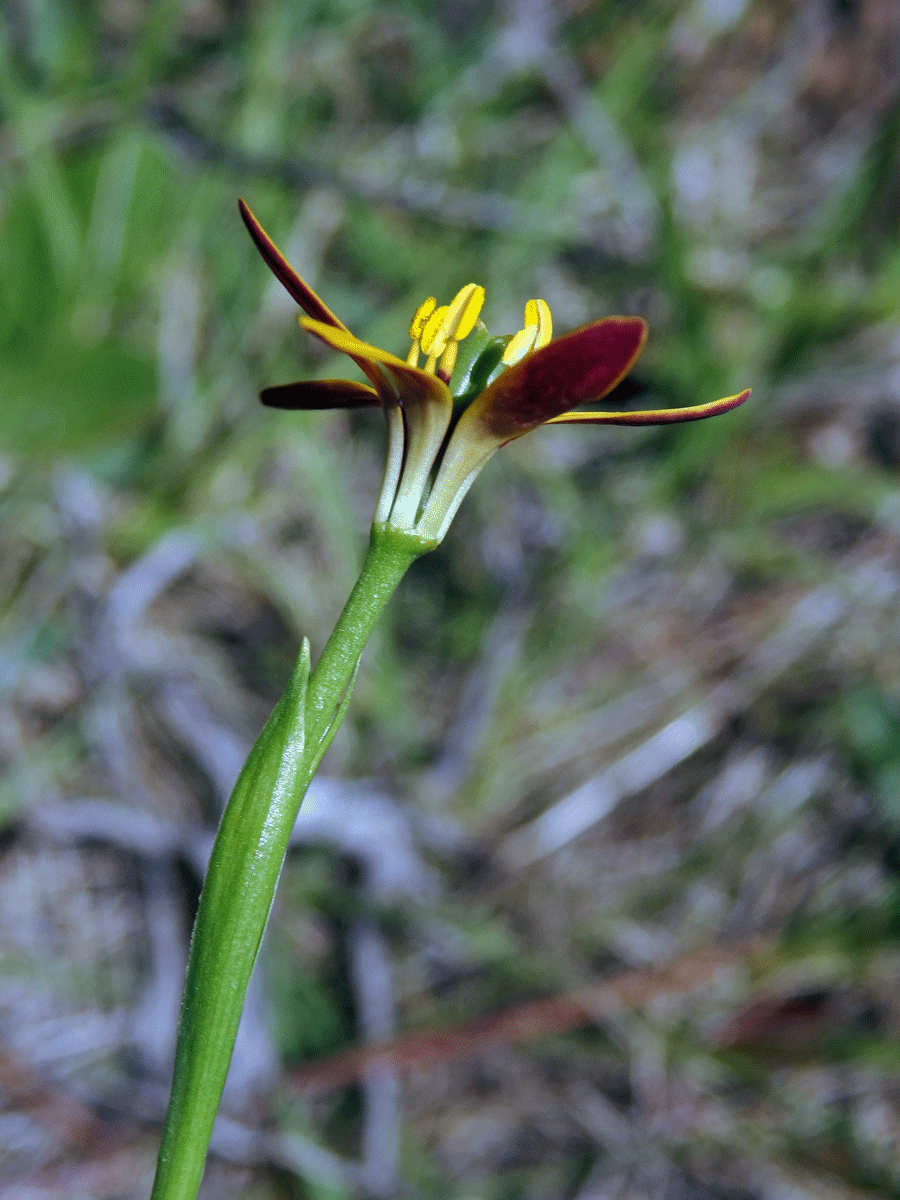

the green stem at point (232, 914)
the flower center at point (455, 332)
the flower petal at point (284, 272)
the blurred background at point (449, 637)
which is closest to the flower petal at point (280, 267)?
the flower petal at point (284, 272)

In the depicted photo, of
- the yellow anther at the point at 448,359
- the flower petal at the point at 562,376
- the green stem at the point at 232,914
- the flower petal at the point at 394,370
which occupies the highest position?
the yellow anther at the point at 448,359

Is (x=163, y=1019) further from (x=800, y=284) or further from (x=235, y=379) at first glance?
(x=800, y=284)

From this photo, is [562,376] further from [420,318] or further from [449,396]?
[420,318]

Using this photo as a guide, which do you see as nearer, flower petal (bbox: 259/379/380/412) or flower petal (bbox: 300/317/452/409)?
flower petal (bbox: 300/317/452/409)

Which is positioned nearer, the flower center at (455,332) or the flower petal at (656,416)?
the flower petal at (656,416)

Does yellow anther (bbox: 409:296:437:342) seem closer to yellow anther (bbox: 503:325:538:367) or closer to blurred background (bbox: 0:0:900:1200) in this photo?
yellow anther (bbox: 503:325:538:367)

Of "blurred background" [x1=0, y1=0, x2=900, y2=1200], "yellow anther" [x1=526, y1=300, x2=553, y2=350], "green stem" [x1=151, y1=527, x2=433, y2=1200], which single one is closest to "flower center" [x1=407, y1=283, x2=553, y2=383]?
"yellow anther" [x1=526, y1=300, x2=553, y2=350]

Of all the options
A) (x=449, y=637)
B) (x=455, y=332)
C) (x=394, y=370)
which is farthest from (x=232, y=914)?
(x=449, y=637)

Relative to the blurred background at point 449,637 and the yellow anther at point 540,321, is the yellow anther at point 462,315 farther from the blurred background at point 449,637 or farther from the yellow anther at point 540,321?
the blurred background at point 449,637
